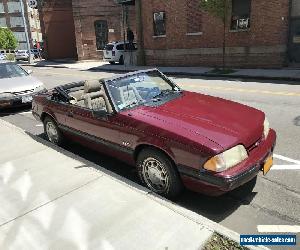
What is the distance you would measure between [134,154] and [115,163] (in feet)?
4.14

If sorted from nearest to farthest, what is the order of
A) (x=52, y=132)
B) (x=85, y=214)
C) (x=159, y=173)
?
(x=85, y=214)
(x=159, y=173)
(x=52, y=132)

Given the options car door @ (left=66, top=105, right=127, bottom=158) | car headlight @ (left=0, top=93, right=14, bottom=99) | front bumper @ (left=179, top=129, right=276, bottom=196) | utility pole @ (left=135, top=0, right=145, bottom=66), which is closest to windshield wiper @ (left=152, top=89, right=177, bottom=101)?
car door @ (left=66, top=105, right=127, bottom=158)

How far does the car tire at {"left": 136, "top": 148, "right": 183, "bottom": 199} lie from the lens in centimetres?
462

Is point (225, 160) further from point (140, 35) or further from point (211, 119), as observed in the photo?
point (140, 35)

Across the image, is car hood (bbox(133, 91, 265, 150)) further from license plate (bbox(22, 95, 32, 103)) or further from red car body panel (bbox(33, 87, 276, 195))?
license plate (bbox(22, 95, 32, 103))

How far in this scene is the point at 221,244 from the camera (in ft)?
12.0

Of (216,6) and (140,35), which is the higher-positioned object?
(216,6)

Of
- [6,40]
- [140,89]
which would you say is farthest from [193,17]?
[6,40]

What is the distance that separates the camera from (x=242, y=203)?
4.67 meters

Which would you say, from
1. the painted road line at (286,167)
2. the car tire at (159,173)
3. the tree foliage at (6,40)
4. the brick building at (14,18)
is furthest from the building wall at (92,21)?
the brick building at (14,18)

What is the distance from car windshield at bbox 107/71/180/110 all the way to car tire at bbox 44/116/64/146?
2130 millimetres

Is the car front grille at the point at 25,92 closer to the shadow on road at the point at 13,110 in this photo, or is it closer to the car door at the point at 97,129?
the shadow on road at the point at 13,110

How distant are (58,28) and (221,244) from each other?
38.6m

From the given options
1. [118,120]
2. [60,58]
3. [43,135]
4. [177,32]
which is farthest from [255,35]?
[60,58]
